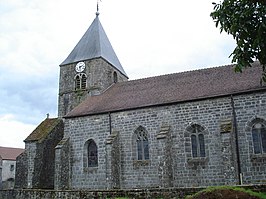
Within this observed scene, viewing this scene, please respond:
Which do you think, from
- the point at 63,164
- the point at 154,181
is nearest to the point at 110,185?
the point at 154,181

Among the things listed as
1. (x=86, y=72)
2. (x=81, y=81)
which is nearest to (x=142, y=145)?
(x=81, y=81)

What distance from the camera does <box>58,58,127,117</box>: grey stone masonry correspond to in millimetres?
29922

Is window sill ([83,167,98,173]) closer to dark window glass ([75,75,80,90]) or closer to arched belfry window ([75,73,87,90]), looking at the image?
arched belfry window ([75,73,87,90])

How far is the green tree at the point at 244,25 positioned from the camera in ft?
34.0

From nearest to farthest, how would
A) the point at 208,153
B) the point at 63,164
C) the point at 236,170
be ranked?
the point at 236,170 → the point at 208,153 → the point at 63,164

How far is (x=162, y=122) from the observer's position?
21453 mm

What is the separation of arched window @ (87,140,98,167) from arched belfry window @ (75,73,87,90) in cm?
817

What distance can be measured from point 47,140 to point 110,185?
882 centimetres

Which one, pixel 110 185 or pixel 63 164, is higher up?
pixel 63 164

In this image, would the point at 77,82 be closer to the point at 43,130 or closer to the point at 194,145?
the point at 43,130

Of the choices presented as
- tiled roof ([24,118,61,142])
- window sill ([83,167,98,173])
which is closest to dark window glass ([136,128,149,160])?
window sill ([83,167,98,173])

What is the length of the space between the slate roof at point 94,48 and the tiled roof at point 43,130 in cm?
638

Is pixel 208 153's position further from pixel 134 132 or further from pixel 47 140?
pixel 47 140

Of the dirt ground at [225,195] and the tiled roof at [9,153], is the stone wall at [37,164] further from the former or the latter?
the tiled roof at [9,153]
